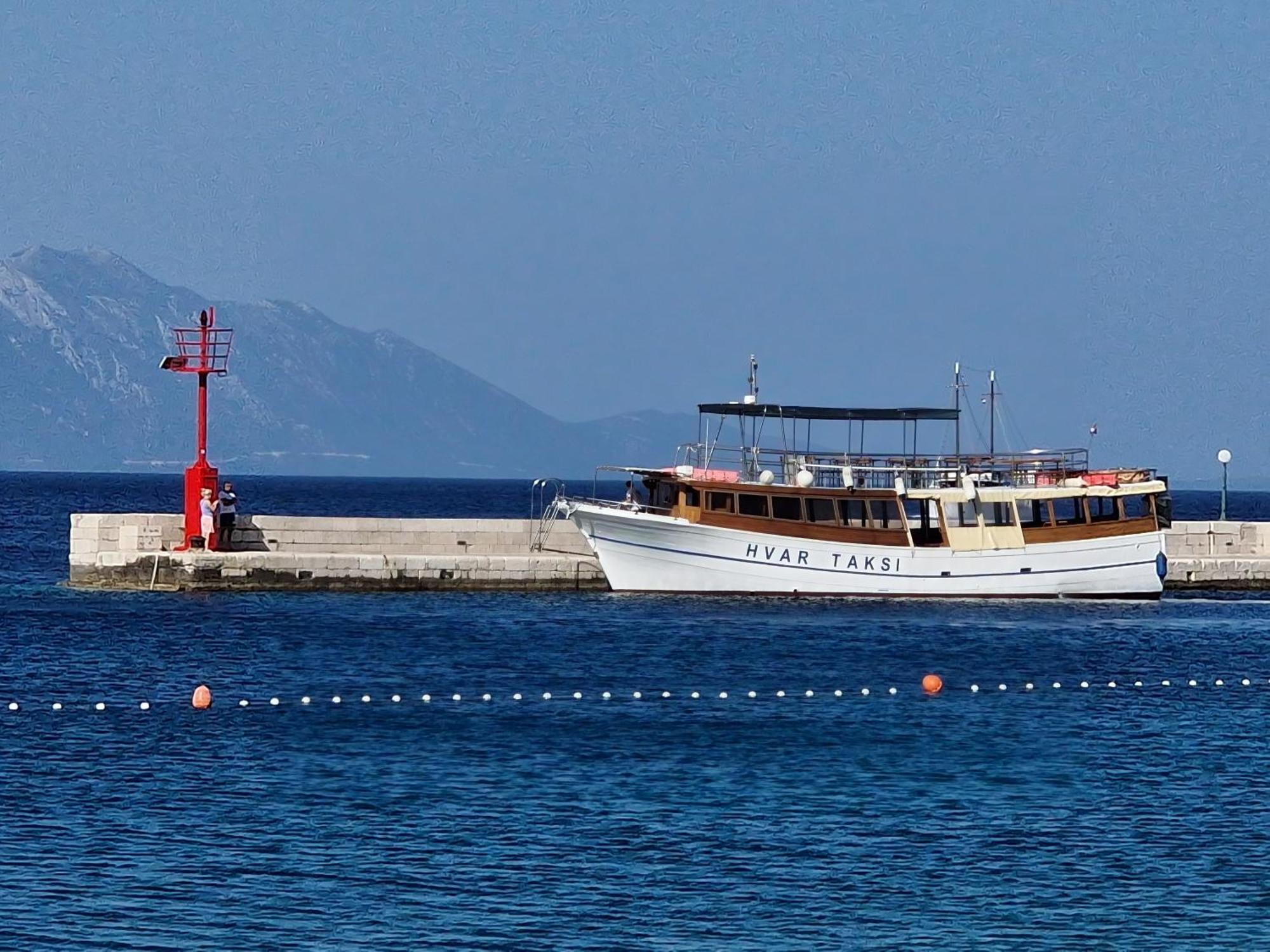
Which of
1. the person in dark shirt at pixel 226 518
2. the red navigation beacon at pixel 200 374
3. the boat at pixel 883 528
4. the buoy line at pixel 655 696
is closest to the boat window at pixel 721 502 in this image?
the boat at pixel 883 528

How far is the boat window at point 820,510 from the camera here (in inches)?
1913

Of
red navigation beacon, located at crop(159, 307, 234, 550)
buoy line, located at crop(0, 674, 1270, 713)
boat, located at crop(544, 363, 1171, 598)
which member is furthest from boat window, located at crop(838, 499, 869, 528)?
red navigation beacon, located at crop(159, 307, 234, 550)

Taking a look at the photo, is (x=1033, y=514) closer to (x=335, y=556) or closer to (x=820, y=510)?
(x=820, y=510)

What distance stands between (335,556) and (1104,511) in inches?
719

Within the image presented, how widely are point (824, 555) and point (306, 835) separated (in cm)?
2747

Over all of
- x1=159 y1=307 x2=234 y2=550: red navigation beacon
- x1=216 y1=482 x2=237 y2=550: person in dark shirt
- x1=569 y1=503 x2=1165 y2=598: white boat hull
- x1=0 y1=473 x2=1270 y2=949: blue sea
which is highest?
x1=159 y1=307 x2=234 y2=550: red navigation beacon

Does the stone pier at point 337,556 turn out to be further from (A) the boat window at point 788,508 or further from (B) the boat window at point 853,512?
(B) the boat window at point 853,512

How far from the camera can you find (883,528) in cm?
4912

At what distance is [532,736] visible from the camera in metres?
29.5

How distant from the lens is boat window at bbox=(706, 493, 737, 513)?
48312mm

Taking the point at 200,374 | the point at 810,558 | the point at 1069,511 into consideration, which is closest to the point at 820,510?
the point at 810,558

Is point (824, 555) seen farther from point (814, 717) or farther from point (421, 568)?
point (814, 717)

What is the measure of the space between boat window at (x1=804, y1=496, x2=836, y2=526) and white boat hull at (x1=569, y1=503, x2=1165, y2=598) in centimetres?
53

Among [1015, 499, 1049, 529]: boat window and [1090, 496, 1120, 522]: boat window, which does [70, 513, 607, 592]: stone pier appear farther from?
[1090, 496, 1120, 522]: boat window
